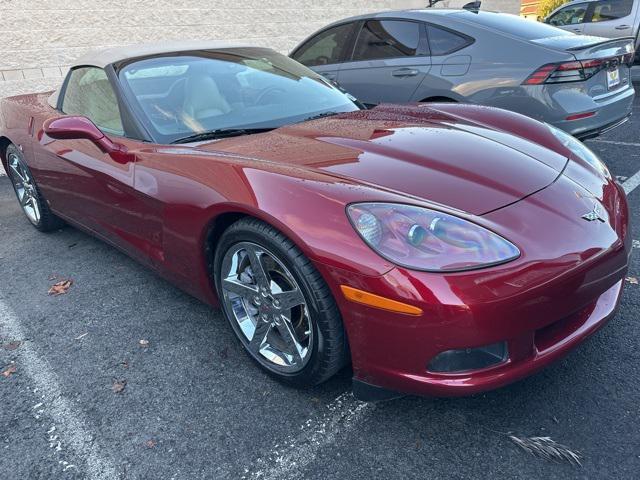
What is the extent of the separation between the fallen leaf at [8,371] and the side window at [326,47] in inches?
161

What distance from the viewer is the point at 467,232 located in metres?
1.68

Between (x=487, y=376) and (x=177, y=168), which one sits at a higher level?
(x=177, y=168)

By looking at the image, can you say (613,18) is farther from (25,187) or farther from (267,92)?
(25,187)

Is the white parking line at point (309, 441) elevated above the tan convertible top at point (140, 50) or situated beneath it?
situated beneath

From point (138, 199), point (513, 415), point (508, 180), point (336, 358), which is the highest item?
point (508, 180)

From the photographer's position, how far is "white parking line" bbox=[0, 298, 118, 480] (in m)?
1.86

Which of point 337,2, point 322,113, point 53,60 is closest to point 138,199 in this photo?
point 322,113

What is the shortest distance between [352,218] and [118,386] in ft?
4.34

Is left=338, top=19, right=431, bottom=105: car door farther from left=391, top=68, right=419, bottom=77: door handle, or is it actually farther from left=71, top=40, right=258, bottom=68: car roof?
left=71, top=40, right=258, bottom=68: car roof

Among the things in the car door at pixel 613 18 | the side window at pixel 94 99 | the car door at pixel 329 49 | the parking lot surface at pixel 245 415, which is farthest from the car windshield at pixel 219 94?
the car door at pixel 613 18

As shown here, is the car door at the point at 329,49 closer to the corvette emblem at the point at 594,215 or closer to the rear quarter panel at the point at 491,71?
the rear quarter panel at the point at 491,71

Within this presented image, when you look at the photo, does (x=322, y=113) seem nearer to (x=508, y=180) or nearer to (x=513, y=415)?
(x=508, y=180)

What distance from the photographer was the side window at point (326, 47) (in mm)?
5289

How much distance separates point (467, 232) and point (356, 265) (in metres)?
0.37
